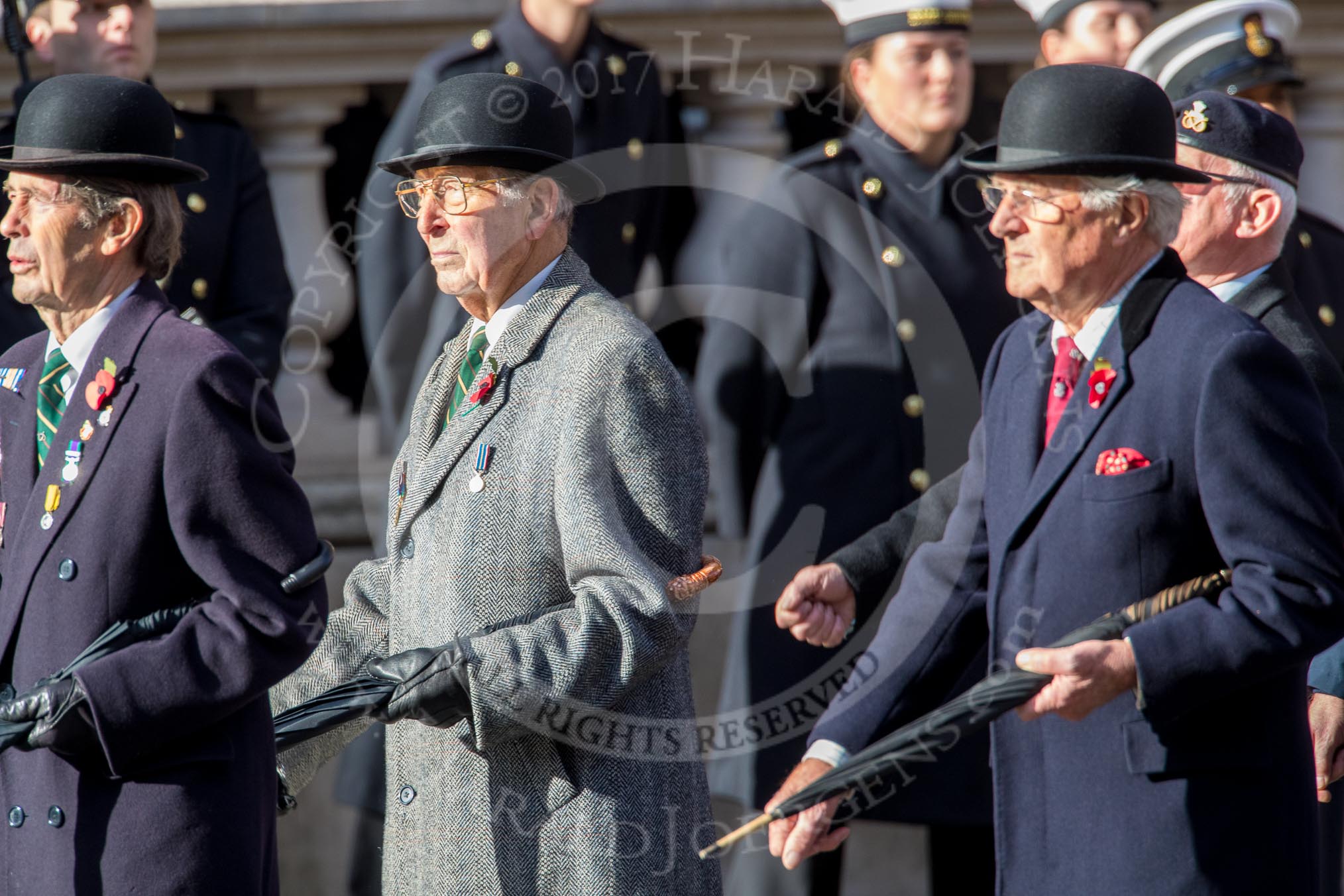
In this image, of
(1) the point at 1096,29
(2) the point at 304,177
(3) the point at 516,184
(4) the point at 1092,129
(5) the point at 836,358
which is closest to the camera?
(4) the point at 1092,129

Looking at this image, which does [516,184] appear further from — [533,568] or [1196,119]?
[1196,119]

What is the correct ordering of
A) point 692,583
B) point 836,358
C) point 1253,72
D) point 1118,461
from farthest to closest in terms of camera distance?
point 836,358
point 1253,72
point 692,583
point 1118,461

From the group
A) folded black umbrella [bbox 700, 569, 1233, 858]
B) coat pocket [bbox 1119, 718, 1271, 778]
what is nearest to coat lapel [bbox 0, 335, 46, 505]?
folded black umbrella [bbox 700, 569, 1233, 858]

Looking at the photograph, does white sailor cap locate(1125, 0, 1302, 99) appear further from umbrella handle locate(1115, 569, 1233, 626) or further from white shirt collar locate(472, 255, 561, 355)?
umbrella handle locate(1115, 569, 1233, 626)

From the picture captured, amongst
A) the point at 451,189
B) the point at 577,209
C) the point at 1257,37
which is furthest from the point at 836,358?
the point at 451,189

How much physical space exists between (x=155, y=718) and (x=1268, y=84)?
2.97 m

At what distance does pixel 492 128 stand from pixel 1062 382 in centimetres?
105

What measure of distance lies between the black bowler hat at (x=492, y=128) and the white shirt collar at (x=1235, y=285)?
4.17ft

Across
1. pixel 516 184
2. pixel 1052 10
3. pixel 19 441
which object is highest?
pixel 1052 10

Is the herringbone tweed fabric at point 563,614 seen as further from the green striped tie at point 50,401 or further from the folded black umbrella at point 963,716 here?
the green striped tie at point 50,401

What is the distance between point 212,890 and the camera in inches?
121

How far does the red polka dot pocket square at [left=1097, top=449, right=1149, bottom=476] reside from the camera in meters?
2.99

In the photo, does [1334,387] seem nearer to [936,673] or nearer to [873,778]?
[936,673]

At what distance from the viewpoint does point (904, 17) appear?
15.9 ft
